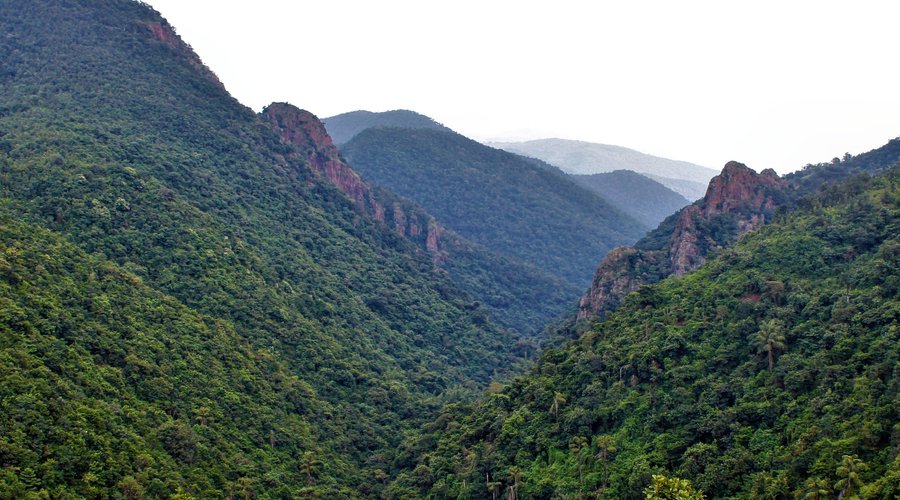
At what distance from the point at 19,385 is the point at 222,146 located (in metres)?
56.2

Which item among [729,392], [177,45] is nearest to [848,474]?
[729,392]

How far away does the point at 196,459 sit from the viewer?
4475 cm

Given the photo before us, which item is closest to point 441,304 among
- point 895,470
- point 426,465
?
point 426,465

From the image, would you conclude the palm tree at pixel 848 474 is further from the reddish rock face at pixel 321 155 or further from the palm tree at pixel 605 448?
the reddish rock face at pixel 321 155

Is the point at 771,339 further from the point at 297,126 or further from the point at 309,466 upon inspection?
Answer: the point at 297,126

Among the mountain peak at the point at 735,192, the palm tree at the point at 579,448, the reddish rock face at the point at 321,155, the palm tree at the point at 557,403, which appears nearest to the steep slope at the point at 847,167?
the mountain peak at the point at 735,192

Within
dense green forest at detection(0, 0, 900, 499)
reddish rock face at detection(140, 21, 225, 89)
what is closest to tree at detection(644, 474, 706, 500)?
dense green forest at detection(0, 0, 900, 499)

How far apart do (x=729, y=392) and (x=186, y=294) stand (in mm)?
40269

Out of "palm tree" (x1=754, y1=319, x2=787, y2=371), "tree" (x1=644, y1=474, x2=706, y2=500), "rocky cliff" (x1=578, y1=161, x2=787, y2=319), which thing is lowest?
"tree" (x1=644, y1=474, x2=706, y2=500)

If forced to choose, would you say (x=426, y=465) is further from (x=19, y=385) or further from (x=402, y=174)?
(x=402, y=174)

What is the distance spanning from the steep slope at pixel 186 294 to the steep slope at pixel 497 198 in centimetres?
4608

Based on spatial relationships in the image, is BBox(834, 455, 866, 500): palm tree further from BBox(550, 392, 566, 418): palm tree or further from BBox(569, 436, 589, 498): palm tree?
BBox(550, 392, 566, 418): palm tree

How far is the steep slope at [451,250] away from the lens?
109 metres

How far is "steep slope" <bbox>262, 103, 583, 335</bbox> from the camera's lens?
109 meters
